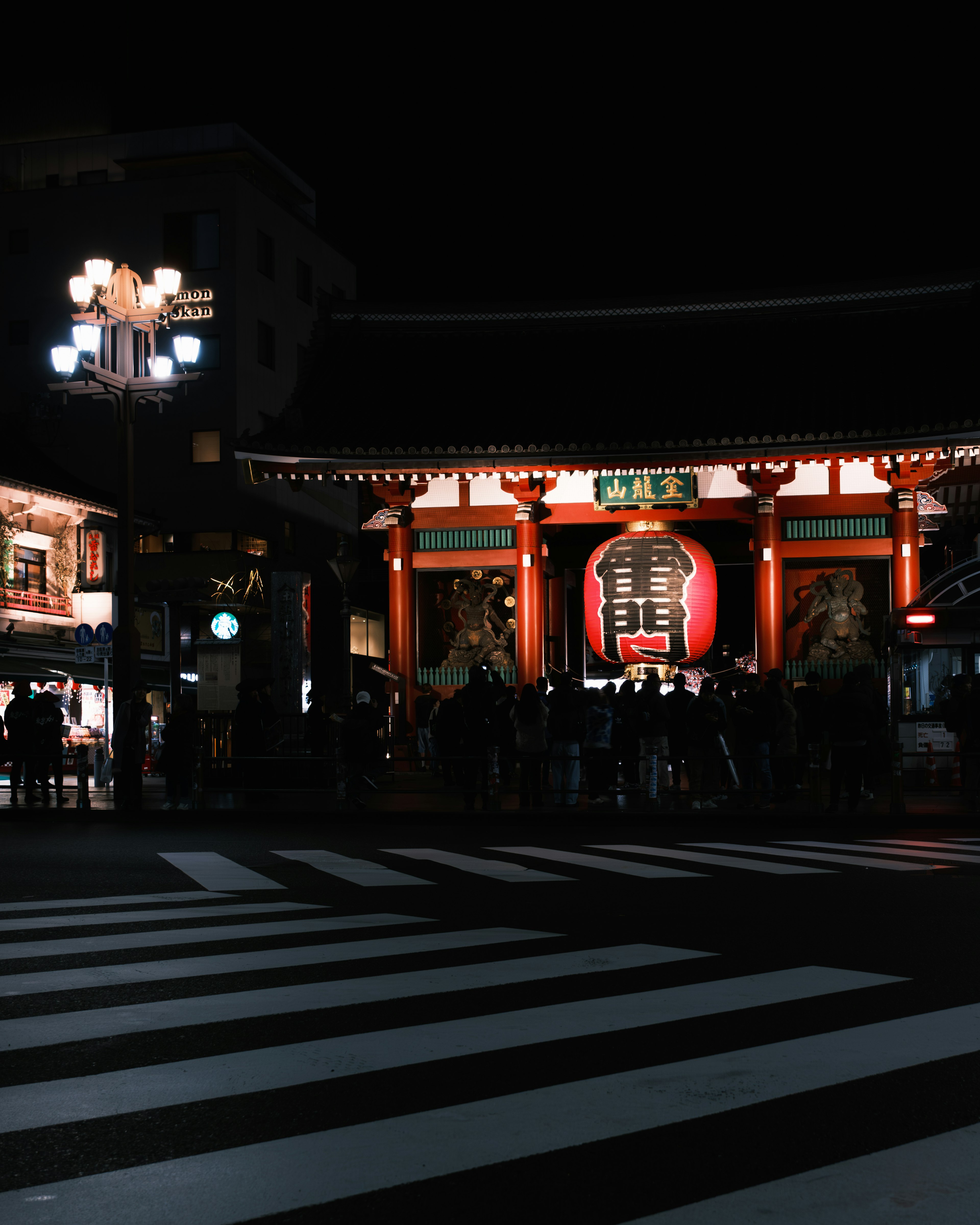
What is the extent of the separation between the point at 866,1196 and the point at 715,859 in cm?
842

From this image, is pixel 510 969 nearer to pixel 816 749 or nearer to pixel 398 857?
pixel 398 857

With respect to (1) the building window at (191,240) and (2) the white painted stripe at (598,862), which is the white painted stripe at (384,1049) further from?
(1) the building window at (191,240)

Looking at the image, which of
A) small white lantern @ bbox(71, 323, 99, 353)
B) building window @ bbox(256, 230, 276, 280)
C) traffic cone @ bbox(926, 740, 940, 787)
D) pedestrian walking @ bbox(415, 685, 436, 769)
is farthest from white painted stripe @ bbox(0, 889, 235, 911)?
building window @ bbox(256, 230, 276, 280)

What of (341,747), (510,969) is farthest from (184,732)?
(510,969)

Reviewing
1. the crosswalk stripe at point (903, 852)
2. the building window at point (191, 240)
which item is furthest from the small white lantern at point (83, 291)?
the building window at point (191, 240)

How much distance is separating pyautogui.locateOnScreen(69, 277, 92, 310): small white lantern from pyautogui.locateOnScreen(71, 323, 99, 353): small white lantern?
34 cm

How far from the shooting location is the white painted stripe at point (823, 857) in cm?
1116

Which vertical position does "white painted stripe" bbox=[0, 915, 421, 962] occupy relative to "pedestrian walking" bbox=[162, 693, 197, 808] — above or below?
below

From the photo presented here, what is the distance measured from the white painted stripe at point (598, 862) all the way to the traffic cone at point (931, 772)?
8.55m

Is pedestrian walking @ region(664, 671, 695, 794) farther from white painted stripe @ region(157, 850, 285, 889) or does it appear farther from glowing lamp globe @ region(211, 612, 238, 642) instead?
glowing lamp globe @ region(211, 612, 238, 642)

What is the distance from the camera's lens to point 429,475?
24.7m

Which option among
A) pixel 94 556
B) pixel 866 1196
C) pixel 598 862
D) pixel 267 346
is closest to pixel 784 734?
pixel 598 862

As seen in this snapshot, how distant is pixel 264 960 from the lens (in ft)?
23.4

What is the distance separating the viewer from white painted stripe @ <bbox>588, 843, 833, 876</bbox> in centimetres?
1102
